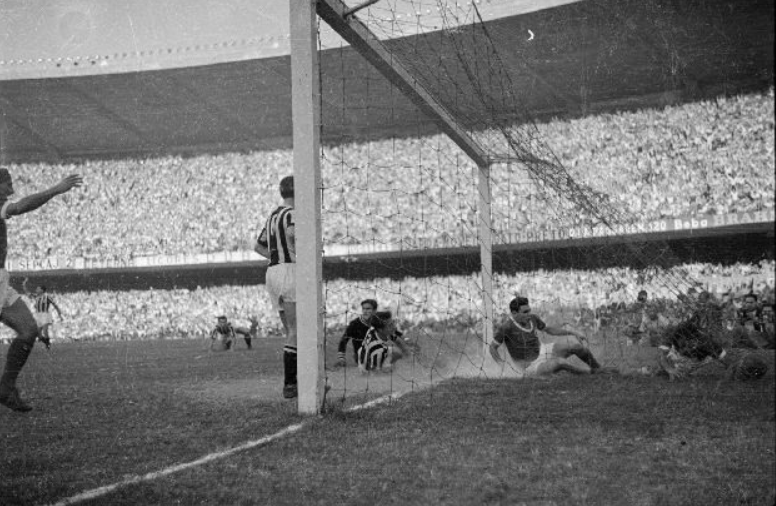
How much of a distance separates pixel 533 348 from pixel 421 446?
189 inches

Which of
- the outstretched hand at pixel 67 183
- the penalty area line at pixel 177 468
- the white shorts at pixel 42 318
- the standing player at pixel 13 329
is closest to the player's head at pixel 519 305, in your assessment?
the penalty area line at pixel 177 468

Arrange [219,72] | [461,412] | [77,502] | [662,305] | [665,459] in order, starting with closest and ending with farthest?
1. [77,502]
2. [665,459]
3. [461,412]
4. [662,305]
5. [219,72]

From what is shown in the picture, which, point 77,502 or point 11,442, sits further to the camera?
point 11,442

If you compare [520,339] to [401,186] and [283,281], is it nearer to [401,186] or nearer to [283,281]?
[283,281]

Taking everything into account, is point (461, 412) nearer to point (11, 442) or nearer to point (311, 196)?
point (311, 196)

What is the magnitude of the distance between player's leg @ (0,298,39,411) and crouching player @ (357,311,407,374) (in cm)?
350

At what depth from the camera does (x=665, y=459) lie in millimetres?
3238

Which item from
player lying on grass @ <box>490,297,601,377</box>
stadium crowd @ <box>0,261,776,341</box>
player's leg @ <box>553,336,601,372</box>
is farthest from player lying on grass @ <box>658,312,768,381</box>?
stadium crowd @ <box>0,261,776,341</box>

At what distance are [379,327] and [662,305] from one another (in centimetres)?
385

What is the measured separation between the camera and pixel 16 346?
5312 millimetres

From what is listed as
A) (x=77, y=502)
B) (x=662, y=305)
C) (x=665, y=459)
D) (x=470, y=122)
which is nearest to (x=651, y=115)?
(x=662, y=305)

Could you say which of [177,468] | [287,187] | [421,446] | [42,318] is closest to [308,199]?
[287,187]

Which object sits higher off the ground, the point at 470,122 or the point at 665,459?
the point at 470,122

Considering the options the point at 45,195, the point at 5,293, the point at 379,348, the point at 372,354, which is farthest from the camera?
the point at 379,348
